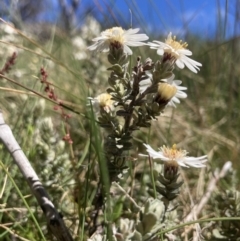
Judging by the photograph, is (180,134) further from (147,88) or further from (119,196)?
(147,88)

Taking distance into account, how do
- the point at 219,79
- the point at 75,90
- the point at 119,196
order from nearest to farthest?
1. the point at 119,196
2. the point at 219,79
3. the point at 75,90

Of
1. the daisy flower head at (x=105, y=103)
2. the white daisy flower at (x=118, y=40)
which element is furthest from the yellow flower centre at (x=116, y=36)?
the daisy flower head at (x=105, y=103)

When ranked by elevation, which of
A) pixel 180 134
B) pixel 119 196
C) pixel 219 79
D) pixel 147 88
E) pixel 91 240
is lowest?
pixel 91 240

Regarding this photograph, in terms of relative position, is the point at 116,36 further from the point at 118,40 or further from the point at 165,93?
the point at 165,93

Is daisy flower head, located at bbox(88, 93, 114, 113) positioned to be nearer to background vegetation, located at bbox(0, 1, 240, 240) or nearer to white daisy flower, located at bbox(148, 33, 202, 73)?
background vegetation, located at bbox(0, 1, 240, 240)

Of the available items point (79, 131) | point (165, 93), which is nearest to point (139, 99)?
point (165, 93)

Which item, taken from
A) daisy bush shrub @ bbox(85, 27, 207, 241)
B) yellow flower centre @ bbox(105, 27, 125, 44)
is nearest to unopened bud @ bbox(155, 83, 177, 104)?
daisy bush shrub @ bbox(85, 27, 207, 241)

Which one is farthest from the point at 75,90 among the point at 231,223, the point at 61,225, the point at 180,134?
the point at 61,225

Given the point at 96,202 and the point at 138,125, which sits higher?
the point at 138,125
